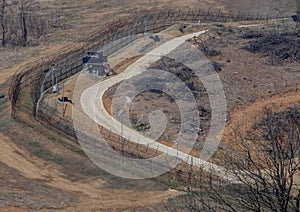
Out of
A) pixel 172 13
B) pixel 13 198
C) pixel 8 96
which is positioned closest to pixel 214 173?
pixel 13 198

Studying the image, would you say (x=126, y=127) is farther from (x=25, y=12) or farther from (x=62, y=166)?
(x=25, y=12)

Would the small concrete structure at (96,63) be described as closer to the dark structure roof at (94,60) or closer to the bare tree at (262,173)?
the dark structure roof at (94,60)

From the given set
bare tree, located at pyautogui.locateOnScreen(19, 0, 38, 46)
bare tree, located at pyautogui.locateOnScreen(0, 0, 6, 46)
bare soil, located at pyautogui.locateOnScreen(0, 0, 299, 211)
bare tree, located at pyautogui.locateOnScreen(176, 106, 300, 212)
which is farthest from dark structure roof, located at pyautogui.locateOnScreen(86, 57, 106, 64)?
bare tree, located at pyautogui.locateOnScreen(176, 106, 300, 212)

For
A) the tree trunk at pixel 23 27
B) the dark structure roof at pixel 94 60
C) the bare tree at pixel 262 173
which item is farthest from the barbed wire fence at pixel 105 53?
the tree trunk at pixel 23 27

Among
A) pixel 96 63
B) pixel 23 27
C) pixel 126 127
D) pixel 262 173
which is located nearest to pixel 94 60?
pixel 96 63

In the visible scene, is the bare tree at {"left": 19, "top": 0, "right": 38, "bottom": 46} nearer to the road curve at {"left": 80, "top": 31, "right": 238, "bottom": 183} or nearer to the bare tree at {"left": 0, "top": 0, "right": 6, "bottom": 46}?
the bare tree at {"left": 0, "top": 0, "right": 6, "bottom": 46}

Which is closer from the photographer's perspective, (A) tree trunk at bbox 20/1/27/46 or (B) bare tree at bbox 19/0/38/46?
(A) tree trunk at bbox 20/1/27/46
